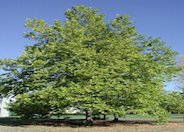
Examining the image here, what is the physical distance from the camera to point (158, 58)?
3597 centimetres

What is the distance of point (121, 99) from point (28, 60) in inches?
317

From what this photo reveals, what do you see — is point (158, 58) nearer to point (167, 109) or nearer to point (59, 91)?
point (167, 109)

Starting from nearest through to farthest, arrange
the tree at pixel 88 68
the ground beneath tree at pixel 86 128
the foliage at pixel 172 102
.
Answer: the ground beneath tree at pixel 86 128 < the tree at pixel 88 68 < the foliage at pixel 172 102

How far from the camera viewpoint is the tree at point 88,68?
93.6 ft

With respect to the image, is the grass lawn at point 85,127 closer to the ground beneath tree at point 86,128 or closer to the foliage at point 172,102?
the ground beneath tree at point 86,128

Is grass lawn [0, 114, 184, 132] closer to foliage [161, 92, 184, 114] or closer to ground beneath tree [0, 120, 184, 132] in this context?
ground beneath tree [0, 120, 184, 132]

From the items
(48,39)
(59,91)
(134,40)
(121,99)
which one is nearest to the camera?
(59,91)

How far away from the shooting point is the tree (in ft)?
93.6

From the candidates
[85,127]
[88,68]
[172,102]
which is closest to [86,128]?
[85,127]

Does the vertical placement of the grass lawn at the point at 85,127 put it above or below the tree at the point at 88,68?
below

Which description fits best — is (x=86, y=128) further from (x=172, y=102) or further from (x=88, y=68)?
(x=172, y=102)

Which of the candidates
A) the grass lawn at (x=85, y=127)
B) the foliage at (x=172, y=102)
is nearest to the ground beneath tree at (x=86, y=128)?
the grass lawn at (x=85, y=127)

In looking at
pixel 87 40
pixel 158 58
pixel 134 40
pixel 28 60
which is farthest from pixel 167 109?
pixel 28 60

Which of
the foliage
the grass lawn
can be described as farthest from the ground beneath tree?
the foliage
